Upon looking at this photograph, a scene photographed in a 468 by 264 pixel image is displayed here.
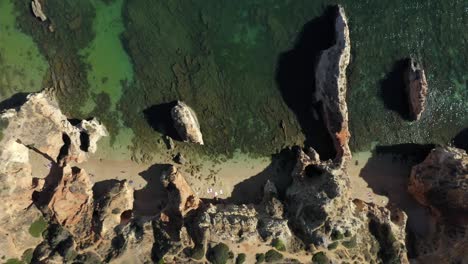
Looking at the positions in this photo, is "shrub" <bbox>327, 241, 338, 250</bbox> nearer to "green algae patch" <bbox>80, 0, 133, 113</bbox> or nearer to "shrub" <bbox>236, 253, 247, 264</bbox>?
"shrub" <bbox>236, 253, 247, 264</bbox>

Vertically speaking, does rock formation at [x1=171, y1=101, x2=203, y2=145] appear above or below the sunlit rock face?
above

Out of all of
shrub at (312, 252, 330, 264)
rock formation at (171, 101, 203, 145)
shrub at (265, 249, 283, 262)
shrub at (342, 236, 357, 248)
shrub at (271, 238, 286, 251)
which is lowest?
shrub at (265, 249, 283, 262)

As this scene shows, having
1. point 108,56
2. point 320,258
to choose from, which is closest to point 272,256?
point 320,258

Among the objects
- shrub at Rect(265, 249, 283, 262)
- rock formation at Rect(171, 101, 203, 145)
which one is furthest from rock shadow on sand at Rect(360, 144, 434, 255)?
rock formation at Rect(171, 101, 203, 145)

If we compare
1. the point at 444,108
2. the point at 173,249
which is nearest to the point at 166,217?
the point at 173,249

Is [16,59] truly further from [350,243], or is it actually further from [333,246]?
[350,243]

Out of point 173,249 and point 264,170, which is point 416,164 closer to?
point 264,170

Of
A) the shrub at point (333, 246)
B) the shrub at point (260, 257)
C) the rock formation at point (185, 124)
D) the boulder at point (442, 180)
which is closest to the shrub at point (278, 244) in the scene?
the shrub at point (260, 257)
